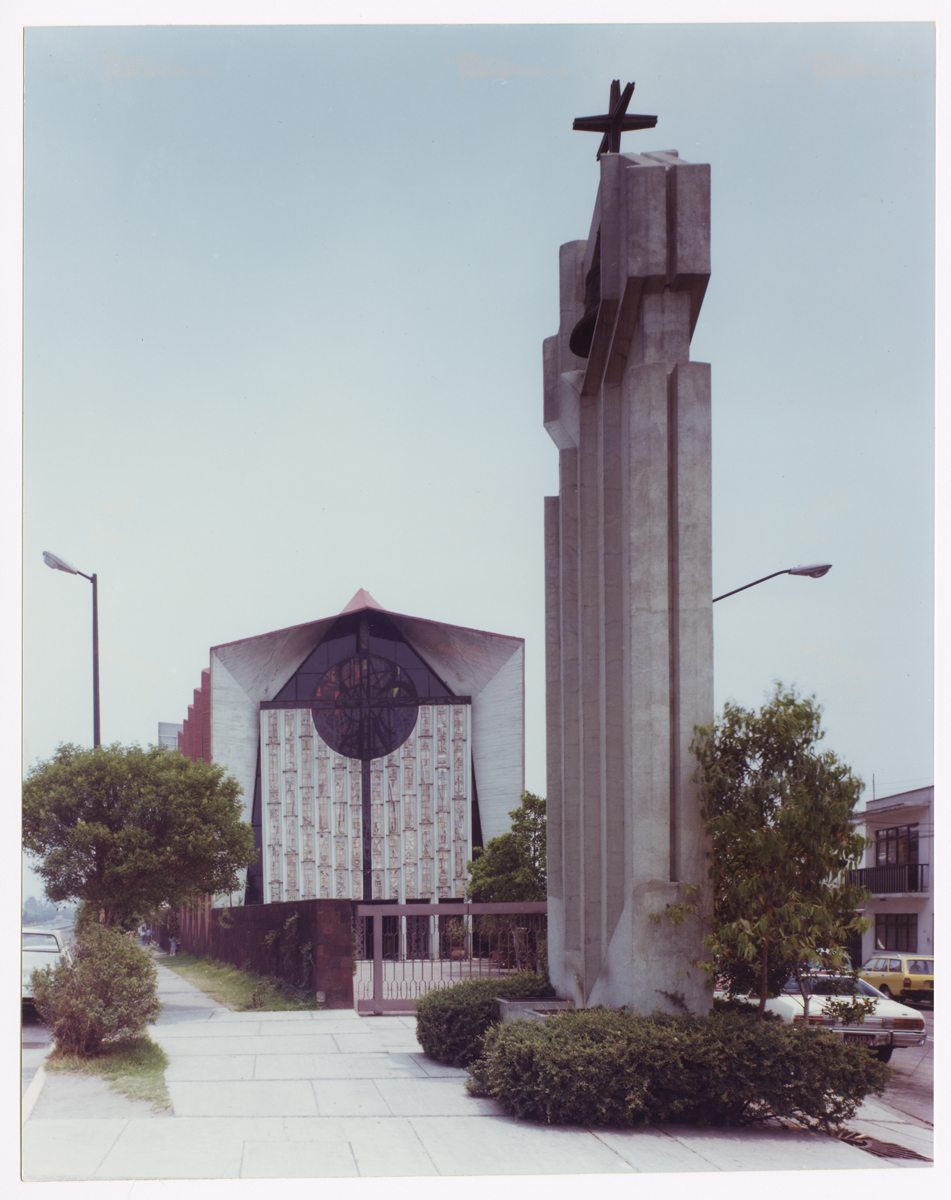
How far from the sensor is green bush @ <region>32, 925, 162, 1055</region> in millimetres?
13609

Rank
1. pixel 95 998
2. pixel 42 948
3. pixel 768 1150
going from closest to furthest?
pixel 768 1150, pixel 95 998, pixel 42 948

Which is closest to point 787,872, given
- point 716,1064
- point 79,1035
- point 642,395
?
point 716,1064

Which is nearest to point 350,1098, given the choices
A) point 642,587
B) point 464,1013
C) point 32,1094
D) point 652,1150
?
point 464,1013

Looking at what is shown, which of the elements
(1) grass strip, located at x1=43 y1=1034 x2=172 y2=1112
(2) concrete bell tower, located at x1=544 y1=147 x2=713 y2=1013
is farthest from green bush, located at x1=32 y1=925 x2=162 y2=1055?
(2) concrete bell tower, located at x1=544 y1=147 x2=713 y2=1013

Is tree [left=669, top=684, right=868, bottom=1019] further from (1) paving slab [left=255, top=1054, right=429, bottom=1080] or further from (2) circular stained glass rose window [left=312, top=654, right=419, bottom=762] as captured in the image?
(2) circular stained glass rose window [left=312, top=654, right=419, bottom=762]

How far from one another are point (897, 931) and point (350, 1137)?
119 feet

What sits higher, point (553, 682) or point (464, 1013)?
point (553, 682)

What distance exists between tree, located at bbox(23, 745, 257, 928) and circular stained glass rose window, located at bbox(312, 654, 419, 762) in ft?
72.5

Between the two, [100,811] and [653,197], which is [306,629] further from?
[653,197]

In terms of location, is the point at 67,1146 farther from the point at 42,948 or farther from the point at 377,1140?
the point at 42,948

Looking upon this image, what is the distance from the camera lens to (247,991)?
24.5 metres

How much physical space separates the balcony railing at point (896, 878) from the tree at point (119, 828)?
24.2 metres

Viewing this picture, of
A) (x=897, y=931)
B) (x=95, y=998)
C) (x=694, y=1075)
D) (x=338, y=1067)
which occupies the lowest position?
(x=897, y=931)

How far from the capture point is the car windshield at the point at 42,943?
16.6 meters
